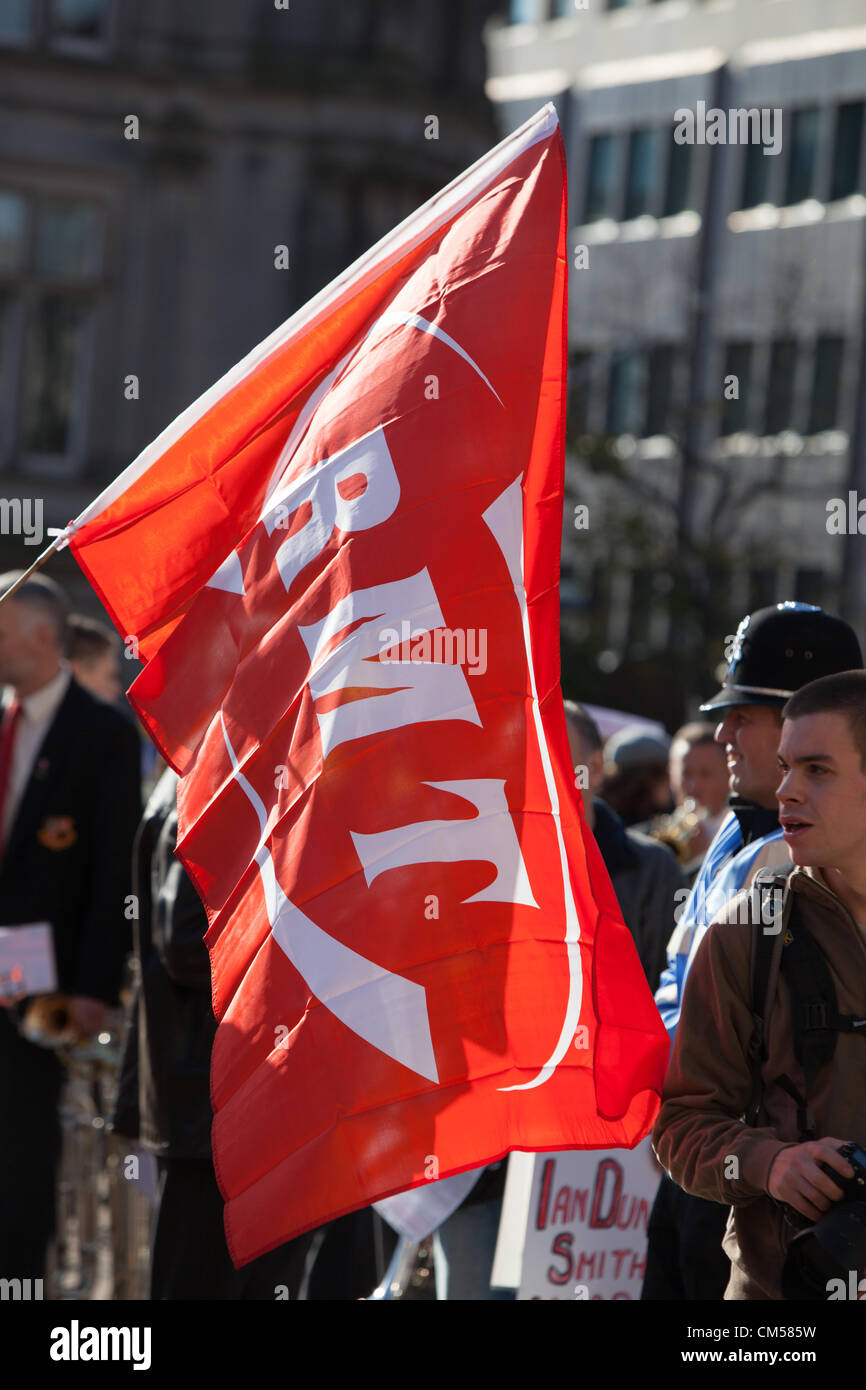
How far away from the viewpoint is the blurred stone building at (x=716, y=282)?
107 ft

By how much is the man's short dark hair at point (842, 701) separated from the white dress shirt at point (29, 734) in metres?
4.11

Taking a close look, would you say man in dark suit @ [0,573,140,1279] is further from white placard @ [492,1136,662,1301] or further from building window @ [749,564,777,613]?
building window @ [749,564,777,613]

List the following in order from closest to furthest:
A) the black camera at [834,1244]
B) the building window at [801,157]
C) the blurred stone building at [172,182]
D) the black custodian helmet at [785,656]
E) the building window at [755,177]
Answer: the black camera at [834,1244] < the black custodian helmet at [785,656] < the blurred stone building at [172,182] < the building window at [801,157] < the building window at [755,177]

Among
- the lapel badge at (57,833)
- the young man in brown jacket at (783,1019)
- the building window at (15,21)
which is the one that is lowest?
the young man in brown jacket at (783,1019)

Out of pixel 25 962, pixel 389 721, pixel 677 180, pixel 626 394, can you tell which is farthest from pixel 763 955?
pixel 677 180

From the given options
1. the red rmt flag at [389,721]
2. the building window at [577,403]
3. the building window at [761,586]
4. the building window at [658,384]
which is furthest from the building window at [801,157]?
the red rmt flag at [389,721]

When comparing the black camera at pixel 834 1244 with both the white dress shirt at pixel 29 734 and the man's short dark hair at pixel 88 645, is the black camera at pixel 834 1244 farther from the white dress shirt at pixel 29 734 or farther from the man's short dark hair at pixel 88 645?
the man's short dark hair at pixel 88 645

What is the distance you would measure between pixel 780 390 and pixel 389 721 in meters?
34.0

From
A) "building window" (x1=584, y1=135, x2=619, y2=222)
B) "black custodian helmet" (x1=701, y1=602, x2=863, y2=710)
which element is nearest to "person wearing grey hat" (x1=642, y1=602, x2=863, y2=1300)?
"black custodian helmet" (x1=701, y1=602, x2=863, y2=710)

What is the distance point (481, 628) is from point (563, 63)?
41916 mm

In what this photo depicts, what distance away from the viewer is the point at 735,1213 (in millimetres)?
3957

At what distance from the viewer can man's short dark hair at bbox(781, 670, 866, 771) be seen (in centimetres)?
397
